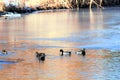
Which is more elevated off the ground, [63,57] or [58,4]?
[63,57]

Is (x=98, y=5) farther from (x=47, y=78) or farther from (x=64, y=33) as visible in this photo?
(x=47, y=78)

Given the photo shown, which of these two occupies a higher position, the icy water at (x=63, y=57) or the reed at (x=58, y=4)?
the icy water at (x=63, y=57)

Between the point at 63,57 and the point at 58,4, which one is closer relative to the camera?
the point at 63,57

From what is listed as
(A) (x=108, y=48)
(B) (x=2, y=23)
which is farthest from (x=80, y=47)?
(B) (x=2, y=23)

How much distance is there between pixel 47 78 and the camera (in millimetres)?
→ 20969

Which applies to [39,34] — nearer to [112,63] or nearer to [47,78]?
[112,63]

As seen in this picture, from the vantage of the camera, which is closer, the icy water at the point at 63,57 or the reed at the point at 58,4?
the icy water at the point at 63,57

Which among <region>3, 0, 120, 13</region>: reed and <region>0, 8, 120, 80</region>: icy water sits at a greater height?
<region>0, 8, 120, 80</region>: icy water

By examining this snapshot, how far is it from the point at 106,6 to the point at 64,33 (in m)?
49.5

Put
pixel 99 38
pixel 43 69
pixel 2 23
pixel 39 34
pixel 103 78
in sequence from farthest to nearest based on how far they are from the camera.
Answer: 1. pixel 2 23
2. pixel 39 34
3. pixel 99 38
4. pixel 43 69
5. pixel 103 78

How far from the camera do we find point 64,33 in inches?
1608

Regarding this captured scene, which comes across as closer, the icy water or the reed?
the icy water

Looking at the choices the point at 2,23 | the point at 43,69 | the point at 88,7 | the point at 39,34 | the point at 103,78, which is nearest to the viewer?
the point at 103,78

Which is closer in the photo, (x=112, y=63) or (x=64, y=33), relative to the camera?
(x=112, y=63)
